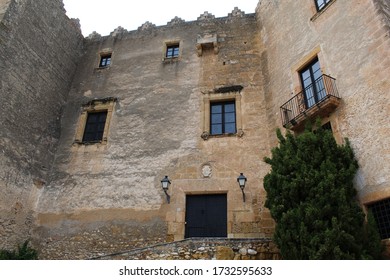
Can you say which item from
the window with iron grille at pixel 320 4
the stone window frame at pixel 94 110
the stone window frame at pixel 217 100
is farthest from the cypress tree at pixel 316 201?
the stone window frame at pixel 94 110

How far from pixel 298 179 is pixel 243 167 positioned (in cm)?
323

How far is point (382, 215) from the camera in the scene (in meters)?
6.54

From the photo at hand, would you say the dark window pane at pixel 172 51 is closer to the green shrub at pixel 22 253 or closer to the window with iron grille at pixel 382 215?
the green shrub at pixel 22 253

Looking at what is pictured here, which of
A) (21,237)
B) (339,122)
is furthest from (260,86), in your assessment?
(21,237)

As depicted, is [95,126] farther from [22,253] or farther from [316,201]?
[316,201]

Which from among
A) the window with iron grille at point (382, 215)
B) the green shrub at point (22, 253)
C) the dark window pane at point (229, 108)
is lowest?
the green shrub at point (22, 253)

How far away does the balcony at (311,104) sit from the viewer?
7.99 metres

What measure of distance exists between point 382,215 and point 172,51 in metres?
9.57

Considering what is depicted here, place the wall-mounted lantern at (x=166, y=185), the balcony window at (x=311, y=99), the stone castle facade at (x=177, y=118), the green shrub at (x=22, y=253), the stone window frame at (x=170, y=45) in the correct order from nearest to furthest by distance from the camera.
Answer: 1. the stone castle facade at (x=177, y=118)
2. the balcony window at (x=311, y=99)
3. the green shrub at (x=22, y=253)
4. the wall-mounted lantern at (x=166, y=185)
5. the stone window frame at (x=170, y=45)

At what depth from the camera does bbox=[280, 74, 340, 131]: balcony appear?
26.2 ft

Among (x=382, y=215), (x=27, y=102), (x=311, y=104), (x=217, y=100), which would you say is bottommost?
(x=382, y=215)

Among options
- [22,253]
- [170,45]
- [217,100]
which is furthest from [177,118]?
[22,253]

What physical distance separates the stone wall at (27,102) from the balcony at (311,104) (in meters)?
7.94

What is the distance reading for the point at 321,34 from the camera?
9188 mm
